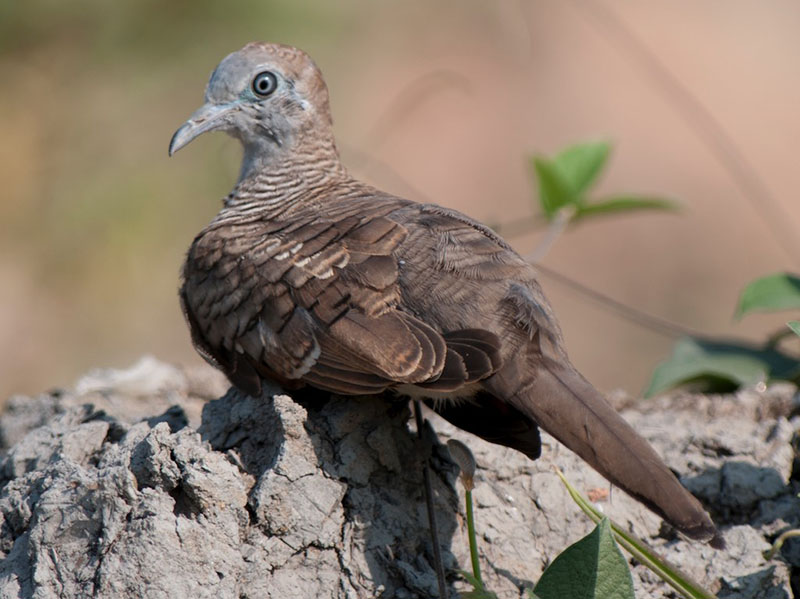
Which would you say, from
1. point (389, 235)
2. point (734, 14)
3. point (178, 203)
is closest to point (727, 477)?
point (389, 235)

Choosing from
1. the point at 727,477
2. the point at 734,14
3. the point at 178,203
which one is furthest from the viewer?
the point at 734,14

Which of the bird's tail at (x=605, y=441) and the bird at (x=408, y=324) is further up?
the bird at (x=408, y=324)

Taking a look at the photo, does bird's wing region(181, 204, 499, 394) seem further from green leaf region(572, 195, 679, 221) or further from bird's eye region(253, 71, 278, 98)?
green leaf region(572, 195, 679, 221)

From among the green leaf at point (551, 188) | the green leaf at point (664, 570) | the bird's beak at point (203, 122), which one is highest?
the bird's beak at point (203, 122)

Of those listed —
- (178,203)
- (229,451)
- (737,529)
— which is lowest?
(737,529)

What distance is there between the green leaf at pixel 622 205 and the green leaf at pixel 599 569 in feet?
6.70

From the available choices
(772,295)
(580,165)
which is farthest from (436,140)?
(772,295)

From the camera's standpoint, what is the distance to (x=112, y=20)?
293 inches

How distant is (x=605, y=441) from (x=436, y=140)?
598 centimetres

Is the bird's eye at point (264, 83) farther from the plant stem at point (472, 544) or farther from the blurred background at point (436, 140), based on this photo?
the blurred background at point (436, 140)

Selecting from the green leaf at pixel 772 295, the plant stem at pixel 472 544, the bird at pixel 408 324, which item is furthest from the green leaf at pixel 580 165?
the plant stem at pixel 472 544

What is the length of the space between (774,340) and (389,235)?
1.82m

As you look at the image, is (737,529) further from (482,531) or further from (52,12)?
(52,12)

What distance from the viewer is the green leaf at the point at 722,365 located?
3.96 meters
